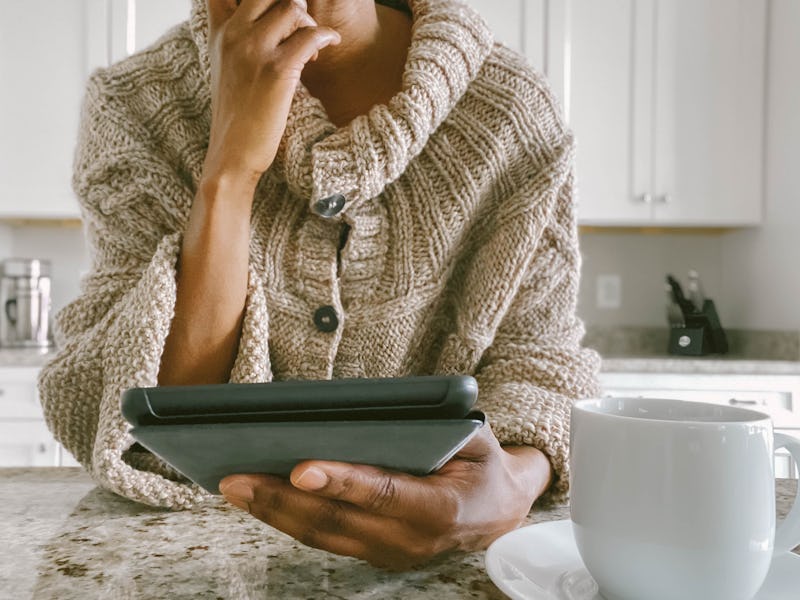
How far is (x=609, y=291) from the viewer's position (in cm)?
255

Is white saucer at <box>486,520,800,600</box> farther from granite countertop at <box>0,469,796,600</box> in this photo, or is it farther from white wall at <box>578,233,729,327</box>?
white wall at <box>578,233,729,327</box>

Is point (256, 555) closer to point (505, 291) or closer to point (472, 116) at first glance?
A: point (505, 291)

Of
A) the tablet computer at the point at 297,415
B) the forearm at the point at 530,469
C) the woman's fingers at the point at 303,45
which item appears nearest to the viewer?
the tablet computer at the point at 297,415

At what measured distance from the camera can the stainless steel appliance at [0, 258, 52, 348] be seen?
2.23 m

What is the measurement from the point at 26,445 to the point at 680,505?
1986mm

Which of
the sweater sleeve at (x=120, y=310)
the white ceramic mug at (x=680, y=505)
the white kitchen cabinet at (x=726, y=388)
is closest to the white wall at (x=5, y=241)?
the sweater sleeve at (x=120, y=310)

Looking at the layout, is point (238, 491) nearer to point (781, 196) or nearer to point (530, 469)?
point (530, 469)

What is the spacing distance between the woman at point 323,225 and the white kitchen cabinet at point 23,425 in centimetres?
131

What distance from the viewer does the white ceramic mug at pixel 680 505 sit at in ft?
1.01

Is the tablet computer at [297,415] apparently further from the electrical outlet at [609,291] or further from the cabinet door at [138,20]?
the electrical outlet at [609,291]

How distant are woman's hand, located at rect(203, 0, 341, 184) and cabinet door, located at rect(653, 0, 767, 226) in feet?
6.16

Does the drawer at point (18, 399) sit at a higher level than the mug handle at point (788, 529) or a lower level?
lower

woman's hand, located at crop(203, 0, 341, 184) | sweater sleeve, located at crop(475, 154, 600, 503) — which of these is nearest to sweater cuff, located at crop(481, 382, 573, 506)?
sweater sleeve, located at crop(475, 154, 600, 503)

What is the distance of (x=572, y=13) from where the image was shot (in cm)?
221
